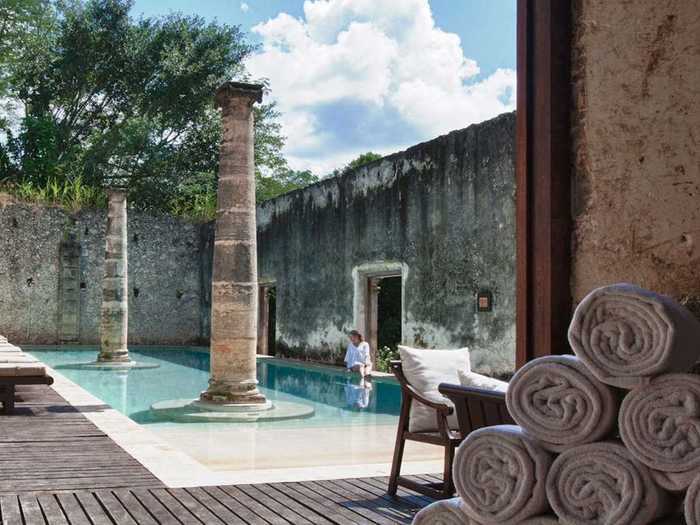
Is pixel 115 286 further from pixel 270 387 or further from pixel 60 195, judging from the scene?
pixel 60 195

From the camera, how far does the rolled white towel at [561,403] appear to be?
1.85 meters

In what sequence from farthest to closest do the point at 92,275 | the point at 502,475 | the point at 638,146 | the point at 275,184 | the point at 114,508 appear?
the point at 275,184, the point at 92,275, the point at 114,508, the point at 638,146, the point at 502,475

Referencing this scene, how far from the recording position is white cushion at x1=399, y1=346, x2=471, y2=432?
4.25m

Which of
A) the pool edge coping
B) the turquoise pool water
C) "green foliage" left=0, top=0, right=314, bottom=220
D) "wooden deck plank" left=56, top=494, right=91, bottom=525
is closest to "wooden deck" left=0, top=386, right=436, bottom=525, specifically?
"wooden deck plank" left=56, top=494, right=91, bottom=525

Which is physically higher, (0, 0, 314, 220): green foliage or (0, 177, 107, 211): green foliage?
(0, 0, 314, 220): green foliage

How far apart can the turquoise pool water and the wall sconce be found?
156 cm

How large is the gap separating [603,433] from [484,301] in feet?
31.2

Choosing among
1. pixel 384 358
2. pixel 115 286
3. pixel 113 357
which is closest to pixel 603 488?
pixel 384 358

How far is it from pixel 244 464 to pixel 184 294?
1670 cm

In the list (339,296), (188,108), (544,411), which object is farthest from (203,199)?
(544,411)

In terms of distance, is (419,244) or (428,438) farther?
(419,244)

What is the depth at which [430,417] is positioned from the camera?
4.33 metres

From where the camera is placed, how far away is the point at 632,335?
1.81 meters

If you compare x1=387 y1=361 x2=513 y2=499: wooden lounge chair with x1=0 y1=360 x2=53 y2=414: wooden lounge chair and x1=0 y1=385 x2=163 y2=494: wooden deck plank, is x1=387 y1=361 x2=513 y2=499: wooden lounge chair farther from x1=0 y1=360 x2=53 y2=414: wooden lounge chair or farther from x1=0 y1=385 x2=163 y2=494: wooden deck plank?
x1=0 y1=360 x2=53 y2=414: wooden lounge chair
